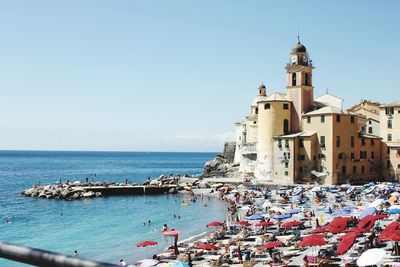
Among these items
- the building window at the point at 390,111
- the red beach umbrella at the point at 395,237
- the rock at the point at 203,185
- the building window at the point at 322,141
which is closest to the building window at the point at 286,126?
the building window at the point at 322,141

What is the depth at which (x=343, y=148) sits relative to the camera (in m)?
63.0

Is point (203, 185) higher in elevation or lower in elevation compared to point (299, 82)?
lower

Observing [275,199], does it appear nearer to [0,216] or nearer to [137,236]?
[137,236]

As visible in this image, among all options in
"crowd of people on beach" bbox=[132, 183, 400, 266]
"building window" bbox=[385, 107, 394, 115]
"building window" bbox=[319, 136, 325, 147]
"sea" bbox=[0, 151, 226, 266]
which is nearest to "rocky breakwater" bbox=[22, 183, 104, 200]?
"sea" bbox=[0, 151, 226, 266]

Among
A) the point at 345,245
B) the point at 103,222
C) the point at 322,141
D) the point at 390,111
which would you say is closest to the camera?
the point at 345,245

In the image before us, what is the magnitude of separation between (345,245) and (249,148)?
55988 millimetres

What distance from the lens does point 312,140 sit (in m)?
63.2

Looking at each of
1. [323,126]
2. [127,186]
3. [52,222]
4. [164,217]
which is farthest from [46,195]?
[323,126]

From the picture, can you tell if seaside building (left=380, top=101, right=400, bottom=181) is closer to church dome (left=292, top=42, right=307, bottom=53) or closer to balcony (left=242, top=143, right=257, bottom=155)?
church dome (left=292, top=42, right=307, bottom=53)

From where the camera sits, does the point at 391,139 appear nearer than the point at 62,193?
Yes

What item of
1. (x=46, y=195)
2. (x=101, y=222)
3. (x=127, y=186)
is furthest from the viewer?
(x=127, y=186)

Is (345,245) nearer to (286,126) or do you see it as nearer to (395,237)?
(395,237)

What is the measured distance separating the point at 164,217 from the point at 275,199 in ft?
A: 40.9

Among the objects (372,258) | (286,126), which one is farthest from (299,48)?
(372,258)
